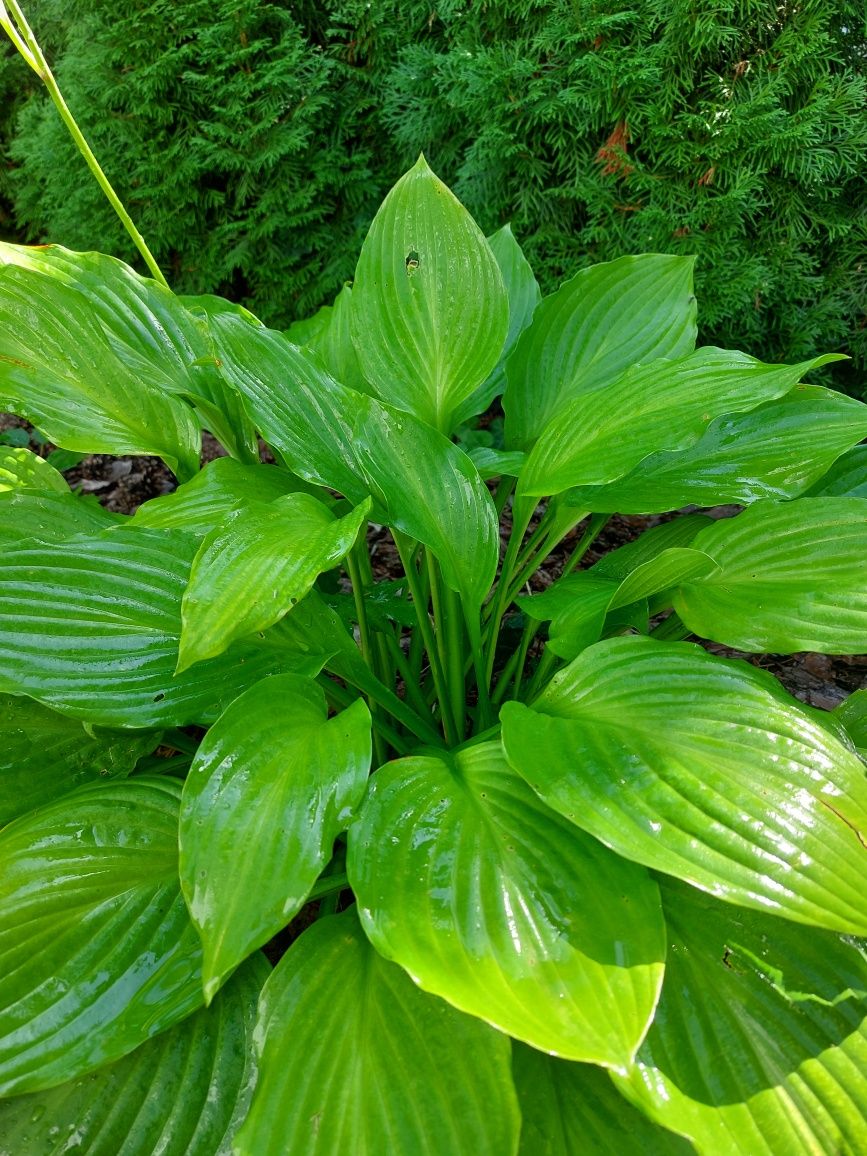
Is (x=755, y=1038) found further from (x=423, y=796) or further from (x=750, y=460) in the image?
(x=750, y=460)

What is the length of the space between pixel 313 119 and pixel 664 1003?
301cm

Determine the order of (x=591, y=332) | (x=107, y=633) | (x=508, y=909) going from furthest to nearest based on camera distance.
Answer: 1. (x=591, y=332)
2. (x=107, y=633)
3. (x=508, y=909)

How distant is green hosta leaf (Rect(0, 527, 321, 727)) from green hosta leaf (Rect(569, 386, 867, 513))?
0.65m

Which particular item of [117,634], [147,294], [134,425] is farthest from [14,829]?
[147,294]

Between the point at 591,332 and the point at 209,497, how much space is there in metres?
0.89

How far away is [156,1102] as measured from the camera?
0.88 m

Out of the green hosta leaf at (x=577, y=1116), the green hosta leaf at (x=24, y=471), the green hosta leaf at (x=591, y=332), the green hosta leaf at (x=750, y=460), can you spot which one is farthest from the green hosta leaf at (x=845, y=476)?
the green hosta leaf at (x=24, y=471)

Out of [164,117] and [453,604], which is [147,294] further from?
[164,117]

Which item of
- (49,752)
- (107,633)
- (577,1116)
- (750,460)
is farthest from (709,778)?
→ (49,752)

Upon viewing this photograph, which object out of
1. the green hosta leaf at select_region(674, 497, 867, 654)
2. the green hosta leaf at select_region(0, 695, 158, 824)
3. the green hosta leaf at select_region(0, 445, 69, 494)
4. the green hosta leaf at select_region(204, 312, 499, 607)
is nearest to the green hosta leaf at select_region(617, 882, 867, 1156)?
the green hosta leaf at select_region(674, 497, 867, 654)

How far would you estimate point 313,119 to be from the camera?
2.77 meters

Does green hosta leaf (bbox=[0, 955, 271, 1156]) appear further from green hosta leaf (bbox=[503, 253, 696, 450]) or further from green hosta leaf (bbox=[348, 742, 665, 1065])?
green hosta leaf (bbox=[503, 253, 696, 450])

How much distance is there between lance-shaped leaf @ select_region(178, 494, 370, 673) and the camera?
874 mm

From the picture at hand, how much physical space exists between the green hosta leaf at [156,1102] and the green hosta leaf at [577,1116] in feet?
1.07
